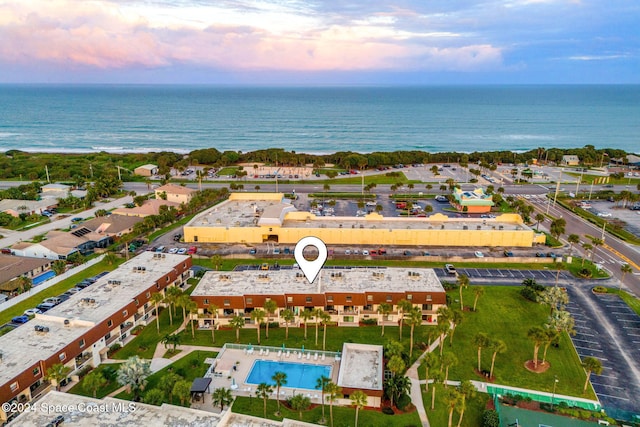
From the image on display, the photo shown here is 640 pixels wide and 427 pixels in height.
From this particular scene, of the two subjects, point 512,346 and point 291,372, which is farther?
point 512,346

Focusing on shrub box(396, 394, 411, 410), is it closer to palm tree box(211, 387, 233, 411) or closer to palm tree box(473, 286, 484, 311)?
palm tree box(211, 387, 233, 411)

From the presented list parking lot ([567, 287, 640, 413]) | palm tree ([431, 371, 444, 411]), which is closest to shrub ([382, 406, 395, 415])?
palm tree ([431, 371, 444, 411])

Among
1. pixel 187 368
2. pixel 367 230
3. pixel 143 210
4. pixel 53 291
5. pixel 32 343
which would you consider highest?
pixel 367 230

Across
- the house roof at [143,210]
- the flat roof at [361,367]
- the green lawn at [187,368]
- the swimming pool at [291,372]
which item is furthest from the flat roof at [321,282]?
the house roof at [143,210]

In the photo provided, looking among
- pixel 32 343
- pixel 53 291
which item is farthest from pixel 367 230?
pixel 32 343

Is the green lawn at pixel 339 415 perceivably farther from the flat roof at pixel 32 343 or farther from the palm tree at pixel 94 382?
the flat roof at pixel 32 343

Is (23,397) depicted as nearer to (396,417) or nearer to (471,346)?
(396,417)

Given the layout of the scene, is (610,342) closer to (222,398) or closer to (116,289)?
(222,398)
